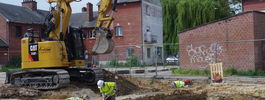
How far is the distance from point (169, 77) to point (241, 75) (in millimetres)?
4209

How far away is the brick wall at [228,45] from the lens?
69.9 feet

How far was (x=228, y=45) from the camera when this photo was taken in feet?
73.4

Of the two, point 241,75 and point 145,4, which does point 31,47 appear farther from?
point 145,4

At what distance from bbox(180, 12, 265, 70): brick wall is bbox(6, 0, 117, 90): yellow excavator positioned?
695 centimetres

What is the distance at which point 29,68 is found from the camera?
15203 millimetres

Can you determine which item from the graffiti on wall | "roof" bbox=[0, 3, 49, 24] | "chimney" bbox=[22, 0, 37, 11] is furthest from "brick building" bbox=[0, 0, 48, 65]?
the graffiti on wall

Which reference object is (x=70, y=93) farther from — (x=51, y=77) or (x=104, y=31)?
(x=104, y=31)

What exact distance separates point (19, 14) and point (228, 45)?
100 ft

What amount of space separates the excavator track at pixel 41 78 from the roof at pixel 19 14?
89.4 ft

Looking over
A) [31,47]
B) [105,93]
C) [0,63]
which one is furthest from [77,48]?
[0,63]

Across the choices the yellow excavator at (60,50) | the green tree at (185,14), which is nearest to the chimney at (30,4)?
the green tree at (185,14)

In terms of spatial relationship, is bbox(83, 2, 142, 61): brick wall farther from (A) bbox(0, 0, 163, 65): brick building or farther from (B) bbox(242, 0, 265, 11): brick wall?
(B) bbox(242, 0, 265, 11): brick wall

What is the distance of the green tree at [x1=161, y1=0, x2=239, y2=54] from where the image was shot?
4656cm

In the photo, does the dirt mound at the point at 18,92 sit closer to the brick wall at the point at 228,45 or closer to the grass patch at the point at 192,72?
the brick wall at the point at 228,45
